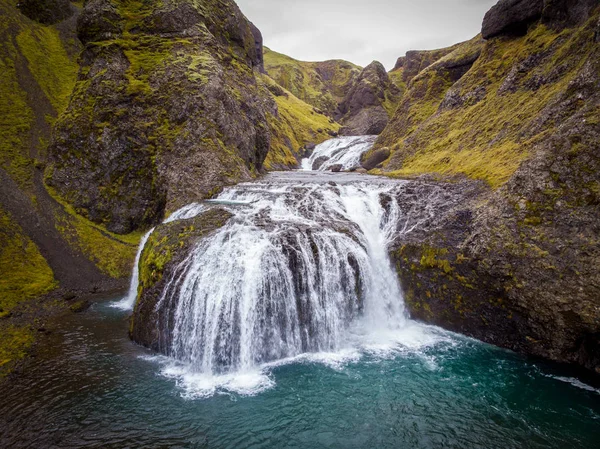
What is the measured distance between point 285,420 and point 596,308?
11.9m

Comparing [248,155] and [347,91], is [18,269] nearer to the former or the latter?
[248,155]

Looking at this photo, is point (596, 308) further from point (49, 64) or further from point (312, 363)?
point (49, 64)

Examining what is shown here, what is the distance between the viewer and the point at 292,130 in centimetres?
6894

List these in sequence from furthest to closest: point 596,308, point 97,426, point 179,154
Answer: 1. point 179,154
2. point 596,308
3. point 97,426

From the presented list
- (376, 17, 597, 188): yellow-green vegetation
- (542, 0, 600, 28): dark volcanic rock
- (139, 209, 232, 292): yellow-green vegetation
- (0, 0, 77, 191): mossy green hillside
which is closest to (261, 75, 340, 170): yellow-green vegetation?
(376, 17, 597, 188): yellow-green vegetation

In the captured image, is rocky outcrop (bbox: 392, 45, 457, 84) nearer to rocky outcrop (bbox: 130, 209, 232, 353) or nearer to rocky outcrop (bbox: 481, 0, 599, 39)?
rocky outcrop (bbox: 481, 0, 599, 39)

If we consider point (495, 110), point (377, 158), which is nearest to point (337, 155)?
point (377, 158)

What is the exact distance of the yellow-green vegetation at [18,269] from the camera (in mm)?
18359

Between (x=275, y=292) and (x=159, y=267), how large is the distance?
19.5 feet

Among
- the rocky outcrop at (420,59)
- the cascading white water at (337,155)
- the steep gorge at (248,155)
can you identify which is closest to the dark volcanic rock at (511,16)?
the steep gorge at (248,155)

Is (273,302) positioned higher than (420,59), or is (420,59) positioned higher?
(420,59)

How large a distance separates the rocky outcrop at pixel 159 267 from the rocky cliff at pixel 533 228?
1158 cm

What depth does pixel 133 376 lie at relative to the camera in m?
11.8

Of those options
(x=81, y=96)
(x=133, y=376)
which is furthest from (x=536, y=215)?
(x=81, y=96)
